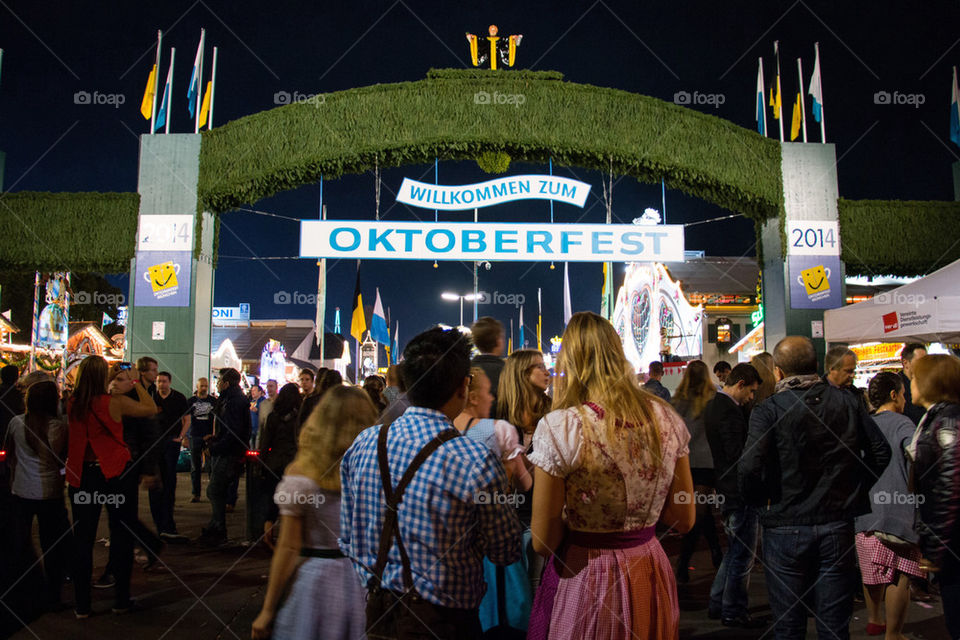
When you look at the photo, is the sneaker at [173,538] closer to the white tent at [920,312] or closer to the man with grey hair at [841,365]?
the man with grey hair at [841,365]

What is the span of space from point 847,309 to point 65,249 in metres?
13.4

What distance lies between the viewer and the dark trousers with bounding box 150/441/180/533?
Result: 294 inches

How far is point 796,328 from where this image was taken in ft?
39.5

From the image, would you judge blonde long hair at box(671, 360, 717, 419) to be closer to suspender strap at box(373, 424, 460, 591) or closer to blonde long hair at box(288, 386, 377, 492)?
blonde long hair at box(288, 386, 377, 492)

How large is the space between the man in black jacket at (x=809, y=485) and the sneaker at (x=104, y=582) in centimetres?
549

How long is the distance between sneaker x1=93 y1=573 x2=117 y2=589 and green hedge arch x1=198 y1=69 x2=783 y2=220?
7.78m

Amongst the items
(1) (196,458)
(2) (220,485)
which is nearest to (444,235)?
(1) (196,458)

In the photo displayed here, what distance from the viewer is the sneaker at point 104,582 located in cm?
598

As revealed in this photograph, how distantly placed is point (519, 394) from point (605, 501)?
1.97 metres

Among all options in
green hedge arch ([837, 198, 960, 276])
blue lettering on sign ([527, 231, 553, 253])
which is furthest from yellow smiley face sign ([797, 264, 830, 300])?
blue lettering on sign ([527, 231, 553, 253])

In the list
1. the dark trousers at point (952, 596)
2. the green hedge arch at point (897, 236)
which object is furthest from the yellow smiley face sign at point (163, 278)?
the green hedge arch at point (897, 236)

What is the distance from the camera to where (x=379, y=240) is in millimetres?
12211

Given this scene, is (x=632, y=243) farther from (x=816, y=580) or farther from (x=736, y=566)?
(x=816, y=580)

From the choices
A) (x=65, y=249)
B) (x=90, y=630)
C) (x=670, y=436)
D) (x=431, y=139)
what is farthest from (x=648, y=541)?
(x=65, y=249)
